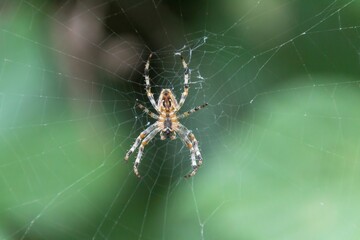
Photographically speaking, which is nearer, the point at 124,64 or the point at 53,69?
the point at 53,69

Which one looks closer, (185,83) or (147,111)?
(185,83)

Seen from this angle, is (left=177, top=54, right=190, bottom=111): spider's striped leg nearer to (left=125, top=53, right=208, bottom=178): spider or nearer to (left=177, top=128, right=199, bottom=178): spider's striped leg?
(left=125, top=53, right=208, bottom=178): spider

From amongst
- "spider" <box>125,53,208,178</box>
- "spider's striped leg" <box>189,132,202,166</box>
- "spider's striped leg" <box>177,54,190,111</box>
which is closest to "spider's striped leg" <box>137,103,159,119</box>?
"spider" <box>125,53,208,178</box>

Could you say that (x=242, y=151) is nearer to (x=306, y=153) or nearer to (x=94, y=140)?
(x=306, y=153)

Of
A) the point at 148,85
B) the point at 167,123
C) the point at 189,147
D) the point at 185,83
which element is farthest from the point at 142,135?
the point at 148,85

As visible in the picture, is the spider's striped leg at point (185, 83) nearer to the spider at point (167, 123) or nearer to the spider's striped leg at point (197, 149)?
the spider at point (167, 123)

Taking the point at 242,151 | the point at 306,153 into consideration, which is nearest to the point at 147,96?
the point at 242,151

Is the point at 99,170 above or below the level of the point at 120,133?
below

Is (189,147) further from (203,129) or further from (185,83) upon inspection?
(203,129)
